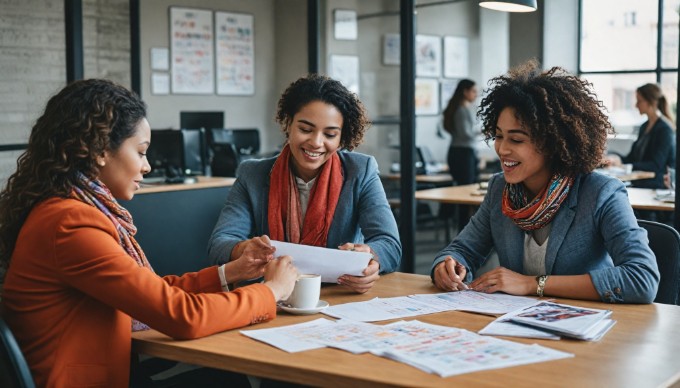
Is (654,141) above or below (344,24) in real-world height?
below

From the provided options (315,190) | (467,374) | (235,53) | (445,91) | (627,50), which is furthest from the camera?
(445,91)

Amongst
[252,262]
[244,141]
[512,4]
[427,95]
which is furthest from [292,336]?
[427,95]

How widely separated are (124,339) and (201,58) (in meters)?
8.61

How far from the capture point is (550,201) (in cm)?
221

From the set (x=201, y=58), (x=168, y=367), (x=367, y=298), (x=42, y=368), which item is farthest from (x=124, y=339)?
(x=201, y=58)

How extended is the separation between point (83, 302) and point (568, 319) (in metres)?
1.07

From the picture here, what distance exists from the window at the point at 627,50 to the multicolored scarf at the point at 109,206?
8.32m

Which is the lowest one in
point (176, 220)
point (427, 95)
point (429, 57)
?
point (176, 220)

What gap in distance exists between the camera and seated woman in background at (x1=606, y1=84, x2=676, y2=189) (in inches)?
249

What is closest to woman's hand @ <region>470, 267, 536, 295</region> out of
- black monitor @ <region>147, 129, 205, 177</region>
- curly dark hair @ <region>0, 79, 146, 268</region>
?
curly dark hair @ <region>0, 79, 146, 268</region>

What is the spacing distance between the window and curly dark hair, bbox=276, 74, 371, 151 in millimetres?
7295

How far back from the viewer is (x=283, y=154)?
266 cm

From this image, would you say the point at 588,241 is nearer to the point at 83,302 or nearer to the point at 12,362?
the point at 83,302

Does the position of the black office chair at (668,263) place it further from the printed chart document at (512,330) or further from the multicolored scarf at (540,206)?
the printed chart document at (512,330)
